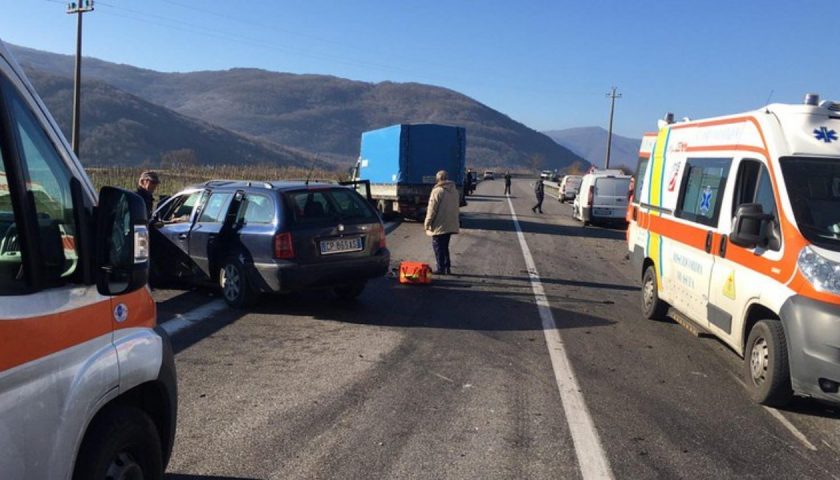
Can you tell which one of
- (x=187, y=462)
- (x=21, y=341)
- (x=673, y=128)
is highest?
(x=673, y=128)

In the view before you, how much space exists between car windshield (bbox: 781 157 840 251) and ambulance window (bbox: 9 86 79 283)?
4.92 m

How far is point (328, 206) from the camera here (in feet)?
29.0

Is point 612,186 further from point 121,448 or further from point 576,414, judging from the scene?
point 121,448

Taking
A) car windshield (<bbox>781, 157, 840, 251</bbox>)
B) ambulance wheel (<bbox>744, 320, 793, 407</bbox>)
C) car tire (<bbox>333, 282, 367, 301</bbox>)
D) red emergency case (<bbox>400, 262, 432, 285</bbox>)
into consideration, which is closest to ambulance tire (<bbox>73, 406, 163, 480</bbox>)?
ambulance wheel (<bbox>744, 320, 793, 407</bbox>)

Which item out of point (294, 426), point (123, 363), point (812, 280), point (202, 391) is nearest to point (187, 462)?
point (294, 426)

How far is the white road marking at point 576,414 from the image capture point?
169 inches

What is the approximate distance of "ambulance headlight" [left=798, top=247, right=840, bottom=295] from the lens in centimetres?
490

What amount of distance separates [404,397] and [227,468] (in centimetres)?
171

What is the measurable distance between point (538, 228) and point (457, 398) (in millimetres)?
17866

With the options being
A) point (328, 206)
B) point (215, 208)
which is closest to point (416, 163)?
point (215, 208)

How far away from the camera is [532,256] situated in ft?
49.8

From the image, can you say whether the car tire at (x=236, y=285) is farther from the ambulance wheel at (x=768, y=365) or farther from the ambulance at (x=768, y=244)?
the ambulance wheel at (x=768, y=365)

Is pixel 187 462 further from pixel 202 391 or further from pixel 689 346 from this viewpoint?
pixel 689 346

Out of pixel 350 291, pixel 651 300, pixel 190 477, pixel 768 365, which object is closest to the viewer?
pixel 190 477
